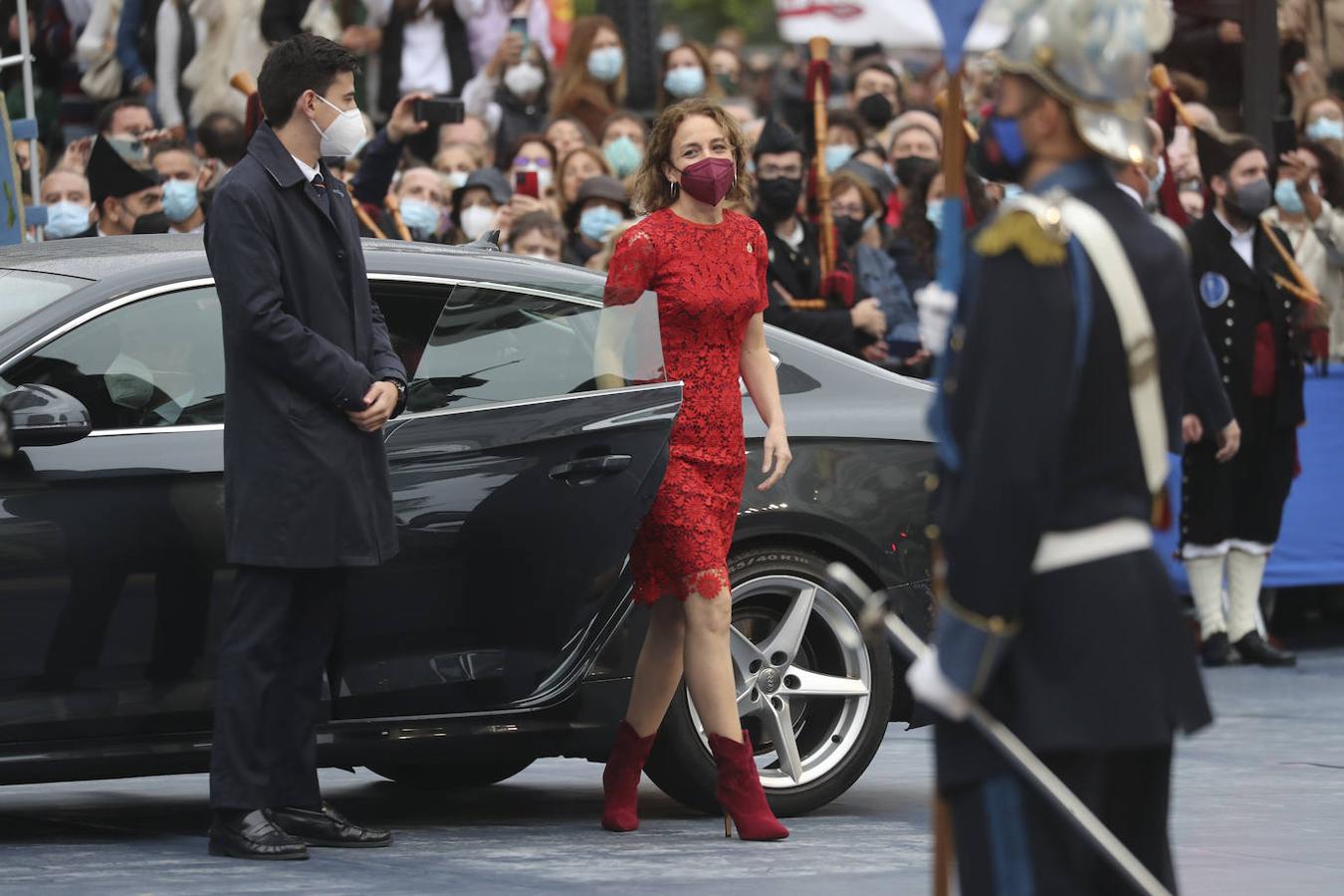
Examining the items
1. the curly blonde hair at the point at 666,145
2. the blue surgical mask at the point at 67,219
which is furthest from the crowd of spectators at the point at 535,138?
the curly blonde hair at the point at 666,145

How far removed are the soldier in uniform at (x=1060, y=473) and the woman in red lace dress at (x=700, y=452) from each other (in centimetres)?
325

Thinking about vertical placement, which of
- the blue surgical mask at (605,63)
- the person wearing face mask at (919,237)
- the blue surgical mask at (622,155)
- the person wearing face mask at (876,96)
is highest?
the blue surgical mask at (605,63)

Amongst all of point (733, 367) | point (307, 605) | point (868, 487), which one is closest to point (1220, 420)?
point (868, 487)

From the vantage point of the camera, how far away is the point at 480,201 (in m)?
12.7

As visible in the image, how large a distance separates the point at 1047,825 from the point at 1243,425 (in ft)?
28.6

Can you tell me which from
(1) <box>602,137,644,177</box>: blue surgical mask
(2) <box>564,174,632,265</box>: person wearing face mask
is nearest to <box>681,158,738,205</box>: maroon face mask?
(2) <box>564,174,632,265</box>: person wearing face mask

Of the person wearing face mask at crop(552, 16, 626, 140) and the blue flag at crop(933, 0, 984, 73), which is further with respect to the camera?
the person wearing face mask at crop(552, 16, 626, 140)

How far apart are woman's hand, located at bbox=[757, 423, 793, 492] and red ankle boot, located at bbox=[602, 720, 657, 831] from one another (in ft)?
2.56

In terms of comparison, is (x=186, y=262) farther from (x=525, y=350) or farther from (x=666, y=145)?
(x=666, y=145)

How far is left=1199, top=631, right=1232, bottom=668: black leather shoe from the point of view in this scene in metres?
12.2

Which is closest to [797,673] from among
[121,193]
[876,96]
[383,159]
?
[383,159]

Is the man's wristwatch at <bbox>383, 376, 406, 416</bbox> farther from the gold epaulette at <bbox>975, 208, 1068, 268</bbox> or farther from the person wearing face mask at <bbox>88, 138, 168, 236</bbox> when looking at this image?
the person wearing face mask at <bbox>88, 138, 168, 236</bbox>

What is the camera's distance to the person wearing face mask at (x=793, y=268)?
11609 millimetres

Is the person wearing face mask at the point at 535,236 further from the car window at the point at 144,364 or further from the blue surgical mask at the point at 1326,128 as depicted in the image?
the blue surgical mask at the point at 1326,128
